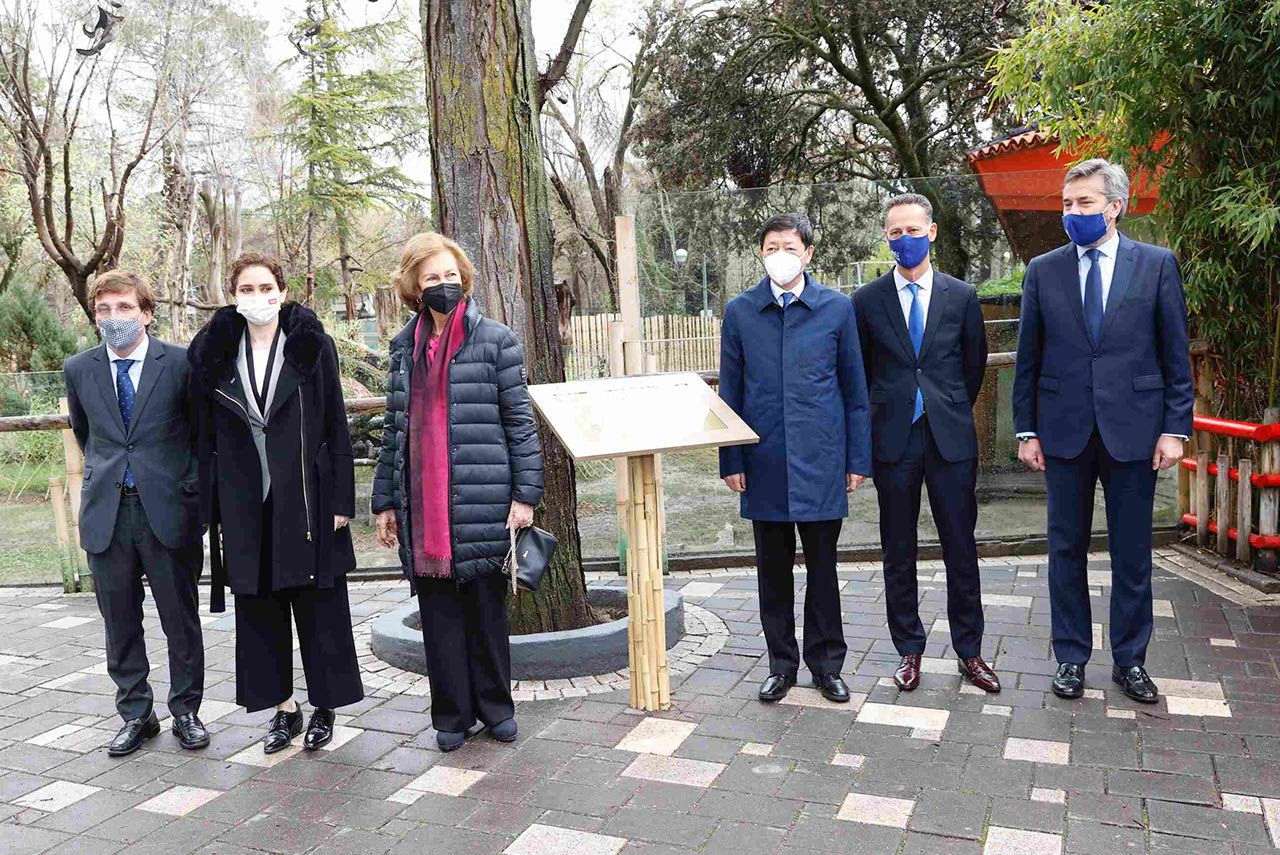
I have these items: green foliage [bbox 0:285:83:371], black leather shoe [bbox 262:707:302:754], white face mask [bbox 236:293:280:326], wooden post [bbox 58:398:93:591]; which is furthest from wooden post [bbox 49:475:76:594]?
green foliage [bbox 0:285:83:371]

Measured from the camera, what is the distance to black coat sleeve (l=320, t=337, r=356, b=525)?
368 centimetres

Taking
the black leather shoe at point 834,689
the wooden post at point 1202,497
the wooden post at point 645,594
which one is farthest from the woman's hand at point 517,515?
the wooden post at point 1202,497

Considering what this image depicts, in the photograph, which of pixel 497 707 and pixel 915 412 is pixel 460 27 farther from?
pixel 497 707

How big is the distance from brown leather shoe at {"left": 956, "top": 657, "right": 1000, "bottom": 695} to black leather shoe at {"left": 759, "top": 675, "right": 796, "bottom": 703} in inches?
26.8

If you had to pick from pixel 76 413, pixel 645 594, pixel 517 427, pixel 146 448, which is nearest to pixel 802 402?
pixel 645 594

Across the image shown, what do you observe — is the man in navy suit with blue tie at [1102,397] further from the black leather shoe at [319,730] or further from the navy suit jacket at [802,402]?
the black leather shoe at [319,730]

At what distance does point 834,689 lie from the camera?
3969 millimetres

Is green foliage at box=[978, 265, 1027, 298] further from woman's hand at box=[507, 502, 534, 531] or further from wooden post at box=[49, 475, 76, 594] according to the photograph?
wooden post at box=[49, 475, 76, 594]

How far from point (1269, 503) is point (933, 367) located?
262 cm

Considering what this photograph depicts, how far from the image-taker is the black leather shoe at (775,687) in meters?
3.99

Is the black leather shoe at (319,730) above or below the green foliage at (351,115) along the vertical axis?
below

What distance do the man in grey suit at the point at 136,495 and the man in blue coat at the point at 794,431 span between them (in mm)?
2011

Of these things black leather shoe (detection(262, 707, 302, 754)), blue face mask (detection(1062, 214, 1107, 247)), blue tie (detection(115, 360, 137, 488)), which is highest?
blue face mask (detection(1062, 214, 1107, 247))

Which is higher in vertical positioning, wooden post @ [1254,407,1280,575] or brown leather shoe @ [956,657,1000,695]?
wooden post @ [1254,407,1280,575]
